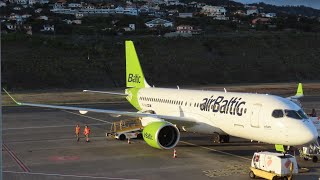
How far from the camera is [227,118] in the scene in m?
23.6

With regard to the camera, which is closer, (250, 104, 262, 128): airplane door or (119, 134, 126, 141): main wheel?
(250, 104, 262, 128): airplane door

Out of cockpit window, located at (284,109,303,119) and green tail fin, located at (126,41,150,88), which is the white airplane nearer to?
cockpit window, located at (284,109,303,119)

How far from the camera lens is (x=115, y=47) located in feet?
335

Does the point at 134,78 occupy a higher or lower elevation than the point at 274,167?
higher

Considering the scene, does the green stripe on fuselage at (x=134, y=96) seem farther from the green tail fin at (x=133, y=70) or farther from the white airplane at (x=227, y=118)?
the white airplane at (x=227, y=118)

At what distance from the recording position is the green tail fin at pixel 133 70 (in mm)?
34781

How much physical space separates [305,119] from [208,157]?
5349 millimetres

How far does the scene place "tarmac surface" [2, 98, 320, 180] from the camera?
64.7 ft

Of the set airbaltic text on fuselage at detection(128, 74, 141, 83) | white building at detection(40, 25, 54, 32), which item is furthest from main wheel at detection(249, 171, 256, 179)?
white building at detection(40, 25, 54, 32)

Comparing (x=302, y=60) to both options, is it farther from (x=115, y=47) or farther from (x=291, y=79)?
(x=115, y=47)

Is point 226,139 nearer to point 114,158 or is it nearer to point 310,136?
point 114,158

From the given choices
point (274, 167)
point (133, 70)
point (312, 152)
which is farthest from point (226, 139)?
point (133, 70)

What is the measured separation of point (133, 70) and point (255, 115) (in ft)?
49.8

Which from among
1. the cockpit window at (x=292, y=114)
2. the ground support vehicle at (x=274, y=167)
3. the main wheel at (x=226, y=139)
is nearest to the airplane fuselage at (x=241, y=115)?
the cockpit window at (x=292, y=114)
